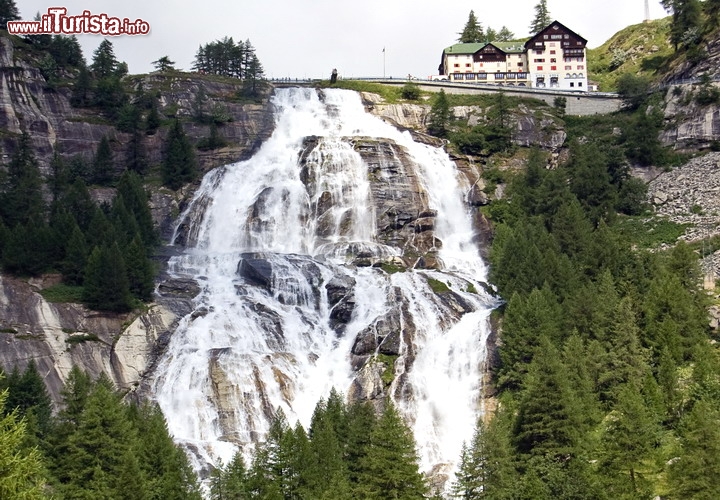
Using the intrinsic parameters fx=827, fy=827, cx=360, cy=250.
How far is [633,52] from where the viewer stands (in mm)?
133500

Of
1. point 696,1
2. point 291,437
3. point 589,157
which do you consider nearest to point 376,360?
point 291,437

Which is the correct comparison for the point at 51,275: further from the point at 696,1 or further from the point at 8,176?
the point at 696,1

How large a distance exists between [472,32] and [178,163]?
68.1 m

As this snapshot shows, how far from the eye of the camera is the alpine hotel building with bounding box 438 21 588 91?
115 metres

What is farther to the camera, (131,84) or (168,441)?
(131,84)

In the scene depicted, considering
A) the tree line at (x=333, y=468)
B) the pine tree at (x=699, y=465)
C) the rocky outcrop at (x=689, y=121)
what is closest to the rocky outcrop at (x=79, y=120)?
the rocky outcrop at (x=689, y=121)

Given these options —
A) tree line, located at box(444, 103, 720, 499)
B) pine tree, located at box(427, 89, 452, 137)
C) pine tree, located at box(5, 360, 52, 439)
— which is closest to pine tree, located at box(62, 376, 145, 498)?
pine tree, located at box(5, 360, 52, 439)

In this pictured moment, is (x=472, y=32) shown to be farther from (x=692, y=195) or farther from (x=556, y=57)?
(x=692, y=195)

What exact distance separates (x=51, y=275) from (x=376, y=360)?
26257 mm

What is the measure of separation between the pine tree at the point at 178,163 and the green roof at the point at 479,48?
49.3 meters

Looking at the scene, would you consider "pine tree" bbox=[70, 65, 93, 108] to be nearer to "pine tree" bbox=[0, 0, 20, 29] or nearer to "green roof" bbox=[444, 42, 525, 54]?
"pine tree" bbox=[0, 0, 20, 29]

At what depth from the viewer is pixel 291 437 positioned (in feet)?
131

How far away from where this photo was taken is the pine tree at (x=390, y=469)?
3647 cm

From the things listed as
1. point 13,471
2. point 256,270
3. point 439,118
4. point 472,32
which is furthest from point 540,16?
point 13,471
